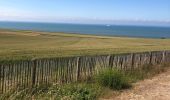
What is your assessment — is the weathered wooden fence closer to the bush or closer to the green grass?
the green grass

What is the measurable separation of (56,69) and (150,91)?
2722mm

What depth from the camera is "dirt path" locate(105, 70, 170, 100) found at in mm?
9734

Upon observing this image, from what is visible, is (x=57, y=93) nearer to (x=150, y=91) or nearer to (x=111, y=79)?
(x=111, y=79)

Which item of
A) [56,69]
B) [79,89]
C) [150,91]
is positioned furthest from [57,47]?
[79,89]

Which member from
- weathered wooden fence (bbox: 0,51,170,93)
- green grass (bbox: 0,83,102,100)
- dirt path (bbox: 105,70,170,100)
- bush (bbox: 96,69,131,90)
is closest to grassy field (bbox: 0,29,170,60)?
weathered wooden fence (bbox: 0,51,170,93)

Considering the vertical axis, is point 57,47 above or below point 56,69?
below

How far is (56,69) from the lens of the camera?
433 inches

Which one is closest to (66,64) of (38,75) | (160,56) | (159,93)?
(38,75)

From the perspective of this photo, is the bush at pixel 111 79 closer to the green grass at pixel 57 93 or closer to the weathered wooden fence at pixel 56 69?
the green grass at pixel 57 93

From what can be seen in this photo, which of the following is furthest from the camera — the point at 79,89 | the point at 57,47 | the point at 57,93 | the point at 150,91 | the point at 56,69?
the point at 57,47

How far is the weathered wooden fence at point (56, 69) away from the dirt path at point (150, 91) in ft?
4.23

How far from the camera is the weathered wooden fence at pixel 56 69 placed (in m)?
9.77

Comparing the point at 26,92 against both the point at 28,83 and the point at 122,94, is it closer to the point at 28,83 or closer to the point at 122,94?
the point at 28,83

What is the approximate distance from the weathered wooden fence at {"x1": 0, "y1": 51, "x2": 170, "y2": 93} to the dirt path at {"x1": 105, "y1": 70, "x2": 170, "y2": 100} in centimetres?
129
